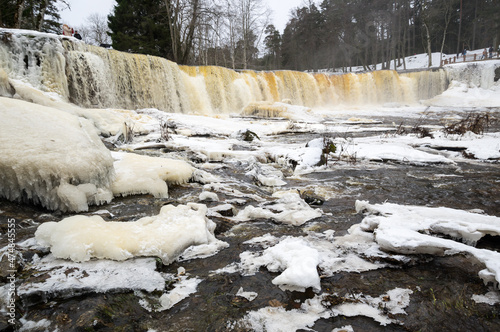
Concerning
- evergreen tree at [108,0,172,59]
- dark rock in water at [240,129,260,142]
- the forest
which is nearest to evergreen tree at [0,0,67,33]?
the forest

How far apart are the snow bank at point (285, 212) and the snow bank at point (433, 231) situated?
57 centimetres

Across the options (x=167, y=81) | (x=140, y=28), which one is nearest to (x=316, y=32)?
(x=140, y=28)

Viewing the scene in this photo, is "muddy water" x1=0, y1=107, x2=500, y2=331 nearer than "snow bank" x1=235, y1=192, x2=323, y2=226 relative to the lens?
Yes

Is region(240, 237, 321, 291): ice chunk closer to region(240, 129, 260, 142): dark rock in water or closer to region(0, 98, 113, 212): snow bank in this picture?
region(0, 98, 113, 212): snow bank

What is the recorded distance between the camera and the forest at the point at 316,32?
24.8m

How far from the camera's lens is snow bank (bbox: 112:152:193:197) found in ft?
11.9

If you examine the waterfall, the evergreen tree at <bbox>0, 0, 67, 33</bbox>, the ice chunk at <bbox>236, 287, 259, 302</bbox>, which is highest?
the evergreen tree at <bbox>0, 0, 67, 33</bbox>

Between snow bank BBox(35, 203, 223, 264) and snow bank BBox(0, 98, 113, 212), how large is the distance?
31.8 inches

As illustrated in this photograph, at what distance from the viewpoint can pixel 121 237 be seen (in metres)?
2.13

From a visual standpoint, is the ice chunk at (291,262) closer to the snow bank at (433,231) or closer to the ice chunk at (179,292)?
the ice chunk at (179,292)

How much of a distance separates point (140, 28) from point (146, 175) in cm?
2634

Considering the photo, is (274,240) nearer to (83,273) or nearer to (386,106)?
(83,273)

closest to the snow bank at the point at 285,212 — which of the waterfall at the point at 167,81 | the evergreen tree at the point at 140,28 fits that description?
the waterfall at the point at 167,81

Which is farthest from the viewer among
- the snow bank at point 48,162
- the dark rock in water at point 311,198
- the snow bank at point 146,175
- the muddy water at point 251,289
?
the snow bank at point 146,175
